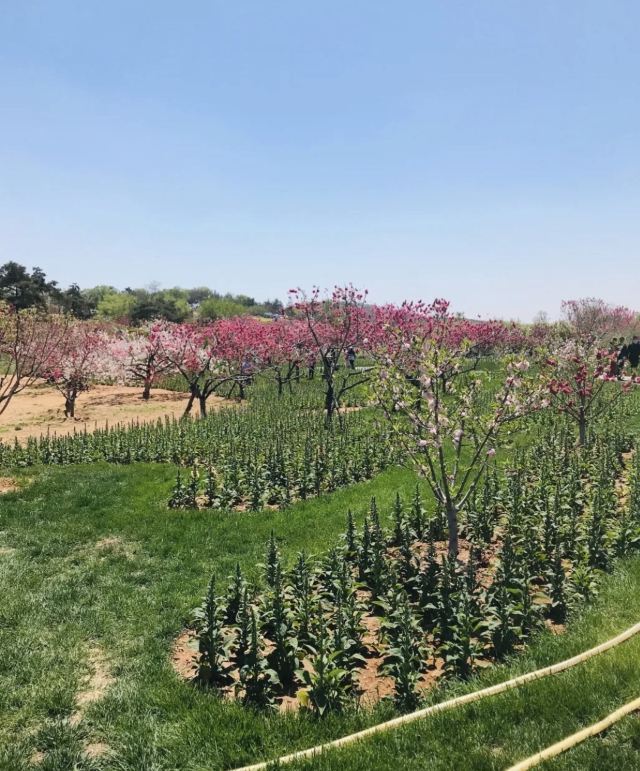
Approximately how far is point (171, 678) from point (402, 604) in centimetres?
266

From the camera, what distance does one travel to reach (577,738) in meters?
4.25

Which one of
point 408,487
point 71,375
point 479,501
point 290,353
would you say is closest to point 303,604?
point 479,501

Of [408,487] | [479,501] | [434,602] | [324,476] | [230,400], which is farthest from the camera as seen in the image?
[230,400]

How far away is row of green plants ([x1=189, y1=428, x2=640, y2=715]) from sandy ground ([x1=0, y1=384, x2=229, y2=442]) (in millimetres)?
17878

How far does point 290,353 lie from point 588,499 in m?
27.8

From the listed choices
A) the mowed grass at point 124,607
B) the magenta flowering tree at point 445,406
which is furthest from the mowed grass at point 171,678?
the magenta flowering tree at point 445,406

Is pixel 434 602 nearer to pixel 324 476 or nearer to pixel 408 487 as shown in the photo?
pixel 408 487

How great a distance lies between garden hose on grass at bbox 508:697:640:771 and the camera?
4.05m

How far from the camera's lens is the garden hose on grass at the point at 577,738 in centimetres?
405

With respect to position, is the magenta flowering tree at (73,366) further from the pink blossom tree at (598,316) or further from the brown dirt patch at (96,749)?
the pink blossom tree at (598,316)

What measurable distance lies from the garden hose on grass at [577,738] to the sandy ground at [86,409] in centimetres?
2185

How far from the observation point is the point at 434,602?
23.0ft

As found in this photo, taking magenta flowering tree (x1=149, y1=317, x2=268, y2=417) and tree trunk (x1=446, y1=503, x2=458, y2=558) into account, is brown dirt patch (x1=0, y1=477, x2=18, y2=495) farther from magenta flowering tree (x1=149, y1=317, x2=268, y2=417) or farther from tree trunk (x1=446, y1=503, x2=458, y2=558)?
magenta flowering tree (x1=149, y1=317, x2=268, y2=417)

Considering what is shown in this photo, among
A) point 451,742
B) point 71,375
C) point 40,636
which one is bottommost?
point 40,636
